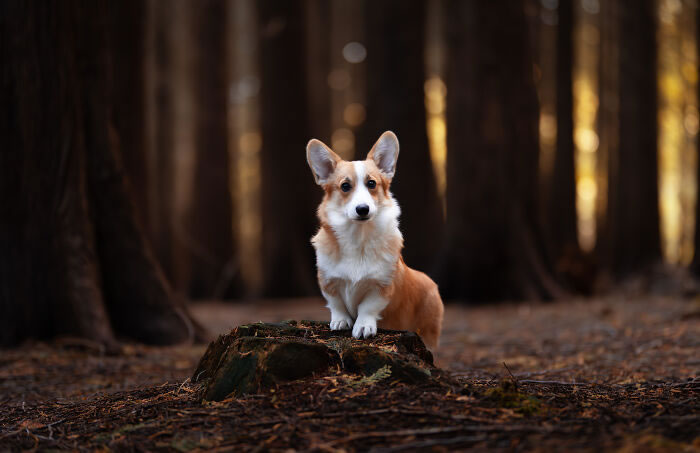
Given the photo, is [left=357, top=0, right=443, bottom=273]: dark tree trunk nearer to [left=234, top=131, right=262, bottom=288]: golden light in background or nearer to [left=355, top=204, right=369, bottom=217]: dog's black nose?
[left=355, top=204, right=369, bottom=217]: dog's black nose

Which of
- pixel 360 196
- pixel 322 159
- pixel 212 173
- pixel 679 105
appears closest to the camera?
pixel 360 196

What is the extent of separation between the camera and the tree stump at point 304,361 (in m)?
4.04

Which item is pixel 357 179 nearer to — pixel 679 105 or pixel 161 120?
pixel 161 120

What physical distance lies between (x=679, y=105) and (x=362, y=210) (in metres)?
24.2

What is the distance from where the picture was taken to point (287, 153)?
47.8 feet

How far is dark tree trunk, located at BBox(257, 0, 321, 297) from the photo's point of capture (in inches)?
560

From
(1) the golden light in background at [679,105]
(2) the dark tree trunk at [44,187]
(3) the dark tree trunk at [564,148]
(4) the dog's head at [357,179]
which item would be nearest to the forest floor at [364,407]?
(2) the dark tree trunk at [44,187]

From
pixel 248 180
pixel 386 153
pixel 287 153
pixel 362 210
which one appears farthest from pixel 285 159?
pixel 248 180

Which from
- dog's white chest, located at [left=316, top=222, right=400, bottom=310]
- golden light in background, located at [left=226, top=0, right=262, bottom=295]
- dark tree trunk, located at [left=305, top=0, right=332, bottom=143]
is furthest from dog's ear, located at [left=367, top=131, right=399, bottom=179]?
golden light in background, located at [left=226, top=0, right=262, bottom=295]

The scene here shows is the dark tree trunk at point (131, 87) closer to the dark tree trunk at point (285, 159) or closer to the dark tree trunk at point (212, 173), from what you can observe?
the dark tree trunk at point (285, 159)

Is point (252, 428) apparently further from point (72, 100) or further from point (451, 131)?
point (451, 131)

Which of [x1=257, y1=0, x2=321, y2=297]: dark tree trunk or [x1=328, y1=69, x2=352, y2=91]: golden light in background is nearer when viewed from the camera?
[x1=257, y1=0, x2=321, y2=297]: dark tree trunk

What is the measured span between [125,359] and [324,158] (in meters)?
3.40

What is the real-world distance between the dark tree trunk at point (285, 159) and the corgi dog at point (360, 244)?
930 centimetres
